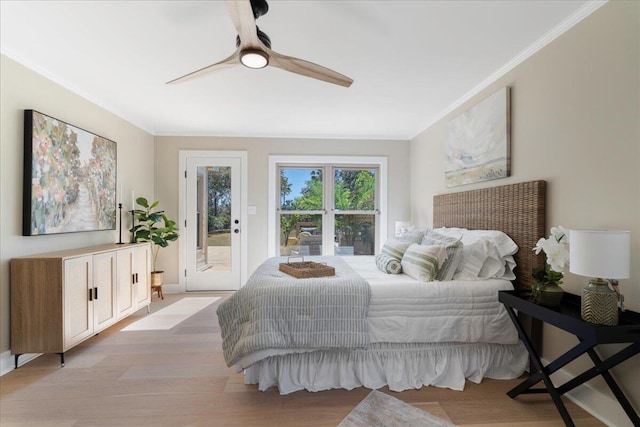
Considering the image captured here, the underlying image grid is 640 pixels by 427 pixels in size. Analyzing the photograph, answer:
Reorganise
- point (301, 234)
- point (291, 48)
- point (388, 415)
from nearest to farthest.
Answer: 1. point (388, 415)
2. point (291, 48)
3. point (301, 234)

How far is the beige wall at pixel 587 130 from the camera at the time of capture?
1.60 metres

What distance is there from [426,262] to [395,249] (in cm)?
43

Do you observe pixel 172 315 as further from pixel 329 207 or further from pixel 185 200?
pixel 329 207

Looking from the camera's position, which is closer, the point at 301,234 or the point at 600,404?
the point at 600,404

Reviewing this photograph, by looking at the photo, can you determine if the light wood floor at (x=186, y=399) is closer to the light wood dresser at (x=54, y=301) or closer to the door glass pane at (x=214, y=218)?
the light wood dresser at (x=54, y=301)

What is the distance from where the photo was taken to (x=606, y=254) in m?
1.40

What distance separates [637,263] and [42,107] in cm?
424

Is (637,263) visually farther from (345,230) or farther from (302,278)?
(345,230)

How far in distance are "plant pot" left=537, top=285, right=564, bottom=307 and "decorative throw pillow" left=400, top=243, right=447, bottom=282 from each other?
2.13ft

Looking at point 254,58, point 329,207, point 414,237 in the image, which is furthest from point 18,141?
point 329,207

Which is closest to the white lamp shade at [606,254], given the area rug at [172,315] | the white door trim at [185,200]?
the area rug at [172,315]

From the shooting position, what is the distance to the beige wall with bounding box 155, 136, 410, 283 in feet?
14.9

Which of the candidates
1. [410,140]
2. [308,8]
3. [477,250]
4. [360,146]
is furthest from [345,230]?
[308,8]

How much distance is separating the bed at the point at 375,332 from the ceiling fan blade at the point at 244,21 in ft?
4.73
